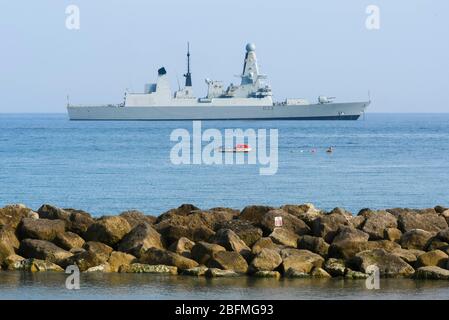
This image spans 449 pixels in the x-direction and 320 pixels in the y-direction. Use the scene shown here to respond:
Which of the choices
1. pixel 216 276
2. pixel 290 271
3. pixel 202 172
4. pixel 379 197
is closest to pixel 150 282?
pixel 216 276

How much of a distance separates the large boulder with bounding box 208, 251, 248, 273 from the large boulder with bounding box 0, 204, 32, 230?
286cm

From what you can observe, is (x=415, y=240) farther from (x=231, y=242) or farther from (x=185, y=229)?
(x=185, y=229)

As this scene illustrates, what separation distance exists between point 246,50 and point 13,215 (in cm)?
7566

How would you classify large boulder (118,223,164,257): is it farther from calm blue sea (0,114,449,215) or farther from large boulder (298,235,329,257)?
calm blue sea (0,114,449,215)

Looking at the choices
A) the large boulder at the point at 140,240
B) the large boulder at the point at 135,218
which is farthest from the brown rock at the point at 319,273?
the large boulder at the point at 135,218

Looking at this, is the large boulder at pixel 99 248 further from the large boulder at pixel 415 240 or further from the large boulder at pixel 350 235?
the large boulder at pixel 415 240

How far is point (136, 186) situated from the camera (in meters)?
27.5

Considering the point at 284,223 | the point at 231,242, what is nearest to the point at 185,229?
the point at 231,242

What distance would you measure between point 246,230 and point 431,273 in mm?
2453

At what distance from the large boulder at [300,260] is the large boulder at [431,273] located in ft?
3.71

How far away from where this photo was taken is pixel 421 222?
1438 cm

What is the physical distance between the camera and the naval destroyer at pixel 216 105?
277 ft
